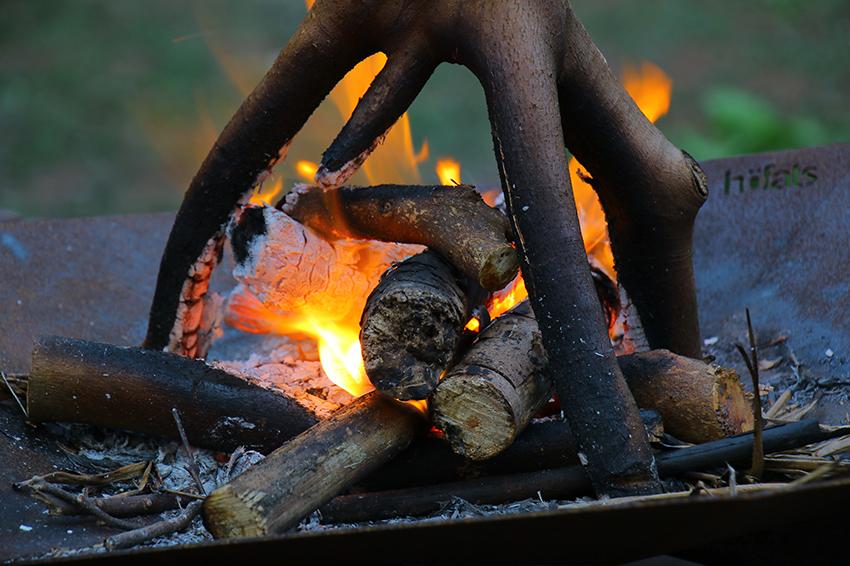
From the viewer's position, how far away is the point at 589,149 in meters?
2.13

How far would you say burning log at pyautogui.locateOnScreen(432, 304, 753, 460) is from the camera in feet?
5.95

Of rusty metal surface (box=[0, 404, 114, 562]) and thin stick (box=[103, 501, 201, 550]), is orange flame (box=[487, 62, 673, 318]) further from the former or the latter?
rusty metal surface (box=[0, 404, 114, 562])

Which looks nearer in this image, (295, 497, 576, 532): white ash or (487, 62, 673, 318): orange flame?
(295, 497, 576, 532): white ash

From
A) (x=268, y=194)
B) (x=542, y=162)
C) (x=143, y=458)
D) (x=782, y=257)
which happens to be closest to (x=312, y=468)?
(x=143, y=458)

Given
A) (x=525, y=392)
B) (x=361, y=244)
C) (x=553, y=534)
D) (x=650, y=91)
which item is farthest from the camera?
(x=650, y=91)

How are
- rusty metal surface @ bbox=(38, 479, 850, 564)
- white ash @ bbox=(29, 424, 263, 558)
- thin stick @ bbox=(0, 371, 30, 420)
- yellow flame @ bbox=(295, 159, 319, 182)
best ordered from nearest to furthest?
rusty metal surface @ bbox=(38, 479, 850, 564) → white ash @ bbox=(29, 424, 263, 558) → thin stick @ bbox=(0, 371, 30, 420) → yellow flame @ bbox=(295, 159, 319, 182)

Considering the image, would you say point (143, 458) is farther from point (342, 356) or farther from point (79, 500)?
point (342, 356)

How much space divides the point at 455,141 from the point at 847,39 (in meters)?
2.89

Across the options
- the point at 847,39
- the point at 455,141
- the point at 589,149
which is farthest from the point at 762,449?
the point at 847,39

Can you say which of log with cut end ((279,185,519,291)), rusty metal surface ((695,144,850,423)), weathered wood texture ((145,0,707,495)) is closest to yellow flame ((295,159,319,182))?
log with cut end ((279,185,519,291))

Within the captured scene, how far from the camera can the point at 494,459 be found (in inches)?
74.9

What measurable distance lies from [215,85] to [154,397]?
15.2ft

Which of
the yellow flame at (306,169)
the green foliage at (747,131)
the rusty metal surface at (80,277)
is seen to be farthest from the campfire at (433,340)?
the green foliage at (747,131)

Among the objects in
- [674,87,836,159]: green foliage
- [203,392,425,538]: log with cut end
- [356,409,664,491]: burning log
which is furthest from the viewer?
[674,87,836,159]: green foliage
